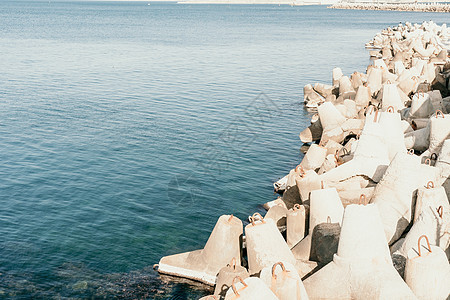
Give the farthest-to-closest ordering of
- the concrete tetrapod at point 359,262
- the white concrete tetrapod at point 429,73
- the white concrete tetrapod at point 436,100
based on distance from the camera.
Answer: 1. the white concrete tetrapod at point 429,73
2. the white concrete tetrapod at point 436,100
3. the concrete tetrapod at point 359,262

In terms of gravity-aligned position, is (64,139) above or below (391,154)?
below

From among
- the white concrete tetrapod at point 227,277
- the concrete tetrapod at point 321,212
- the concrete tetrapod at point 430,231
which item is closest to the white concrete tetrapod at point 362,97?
the concrete tetrapod at point 321,212

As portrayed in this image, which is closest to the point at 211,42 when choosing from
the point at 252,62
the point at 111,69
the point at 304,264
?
the point at 252,62

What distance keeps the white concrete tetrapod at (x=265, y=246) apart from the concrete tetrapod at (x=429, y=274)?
3.09 metres

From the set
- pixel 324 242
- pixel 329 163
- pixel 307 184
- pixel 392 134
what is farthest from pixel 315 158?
pixel 324 242

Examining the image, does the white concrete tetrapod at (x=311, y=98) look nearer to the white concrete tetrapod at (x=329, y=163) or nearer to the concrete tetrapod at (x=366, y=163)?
the white concrete tetrapod at (x=329, y=163)

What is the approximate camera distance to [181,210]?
20.8 meters

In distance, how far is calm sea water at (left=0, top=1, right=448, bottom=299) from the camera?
55.2 feet

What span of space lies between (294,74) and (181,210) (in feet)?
109

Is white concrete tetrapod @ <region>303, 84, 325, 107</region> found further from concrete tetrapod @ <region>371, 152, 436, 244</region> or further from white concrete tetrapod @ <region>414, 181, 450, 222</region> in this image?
white concrete tetrapod @ <region>414, 181, 450, 222</region>

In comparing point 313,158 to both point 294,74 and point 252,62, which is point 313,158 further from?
point 252,62

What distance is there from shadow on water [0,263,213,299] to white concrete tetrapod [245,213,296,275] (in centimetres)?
221

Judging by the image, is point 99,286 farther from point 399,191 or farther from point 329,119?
point 329,119

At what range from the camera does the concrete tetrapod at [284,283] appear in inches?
417
